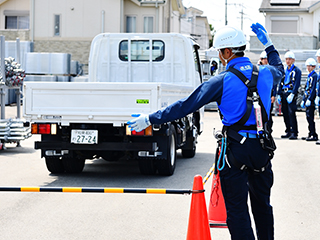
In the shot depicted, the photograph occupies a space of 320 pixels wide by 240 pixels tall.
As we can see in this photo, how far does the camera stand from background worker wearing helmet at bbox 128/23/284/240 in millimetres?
4422

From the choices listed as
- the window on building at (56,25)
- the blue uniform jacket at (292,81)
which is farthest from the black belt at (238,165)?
the window on building at (56,25)

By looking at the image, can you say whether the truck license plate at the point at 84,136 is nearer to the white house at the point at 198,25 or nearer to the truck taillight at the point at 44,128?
the truck taillight at the point at 44,128

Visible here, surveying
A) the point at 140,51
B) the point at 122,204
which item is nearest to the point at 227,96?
the point at 122,204

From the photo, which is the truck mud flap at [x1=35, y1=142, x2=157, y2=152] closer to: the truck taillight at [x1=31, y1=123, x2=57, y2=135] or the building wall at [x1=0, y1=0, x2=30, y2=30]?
the truck taillight at [x1=31, y1=123, x2=57, y2=135]

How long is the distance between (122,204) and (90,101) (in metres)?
2.09

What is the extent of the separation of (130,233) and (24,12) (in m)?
37.1

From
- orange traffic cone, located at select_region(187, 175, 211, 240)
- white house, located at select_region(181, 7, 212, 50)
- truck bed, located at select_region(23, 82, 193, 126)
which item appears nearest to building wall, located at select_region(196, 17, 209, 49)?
white house, located at select_region(181, 7, 212, 50)

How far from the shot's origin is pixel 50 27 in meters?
37.8

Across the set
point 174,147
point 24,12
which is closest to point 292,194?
point 174,147

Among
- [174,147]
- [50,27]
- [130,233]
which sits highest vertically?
[50,27]

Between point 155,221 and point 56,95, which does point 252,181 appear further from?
point 56,95

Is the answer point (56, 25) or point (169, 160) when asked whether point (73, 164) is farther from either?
point (56, 25)

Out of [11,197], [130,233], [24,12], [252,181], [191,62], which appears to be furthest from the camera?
[24,12]

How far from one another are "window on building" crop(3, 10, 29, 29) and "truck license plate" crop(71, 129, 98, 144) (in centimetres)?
3372
